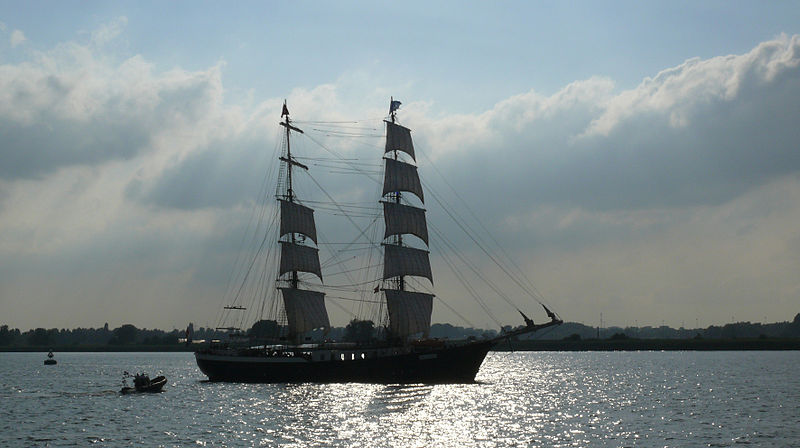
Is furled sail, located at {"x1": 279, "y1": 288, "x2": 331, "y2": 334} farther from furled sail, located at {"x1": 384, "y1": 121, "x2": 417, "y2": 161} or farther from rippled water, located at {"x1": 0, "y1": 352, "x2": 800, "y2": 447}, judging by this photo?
furled sail, located at {"x1": 384, "y1": 121, "x2": 417, "y2": 161}

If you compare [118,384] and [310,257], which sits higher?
[310,257]

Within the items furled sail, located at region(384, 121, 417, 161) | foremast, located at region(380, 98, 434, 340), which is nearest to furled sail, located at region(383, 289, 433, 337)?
foremast, located at region(380, 98, 434, 340)

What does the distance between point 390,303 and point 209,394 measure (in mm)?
24362

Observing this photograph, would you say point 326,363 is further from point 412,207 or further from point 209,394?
point 412,207

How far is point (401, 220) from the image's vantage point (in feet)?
328

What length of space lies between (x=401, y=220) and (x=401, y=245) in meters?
2.96

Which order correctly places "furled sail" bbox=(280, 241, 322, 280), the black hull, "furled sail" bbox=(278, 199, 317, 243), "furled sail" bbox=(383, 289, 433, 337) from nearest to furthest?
the black hull < "furled sail" bbox=(383, 289, 433, 337) < "furled sail" bbox=(280, 241, 322, 280) < "furled sail" bbox=(278, 199, 317, 243)

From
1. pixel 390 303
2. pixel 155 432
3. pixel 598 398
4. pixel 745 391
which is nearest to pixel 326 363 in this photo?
pixel 390 303

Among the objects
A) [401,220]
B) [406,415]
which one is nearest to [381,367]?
[401,220]

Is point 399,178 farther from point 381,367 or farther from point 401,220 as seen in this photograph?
point 381,367

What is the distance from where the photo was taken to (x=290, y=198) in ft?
342

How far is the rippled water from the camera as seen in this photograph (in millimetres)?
50312

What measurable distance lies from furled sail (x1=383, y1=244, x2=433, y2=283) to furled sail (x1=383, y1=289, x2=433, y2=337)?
2.30 meters

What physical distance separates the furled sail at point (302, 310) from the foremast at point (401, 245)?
973 centimetres
